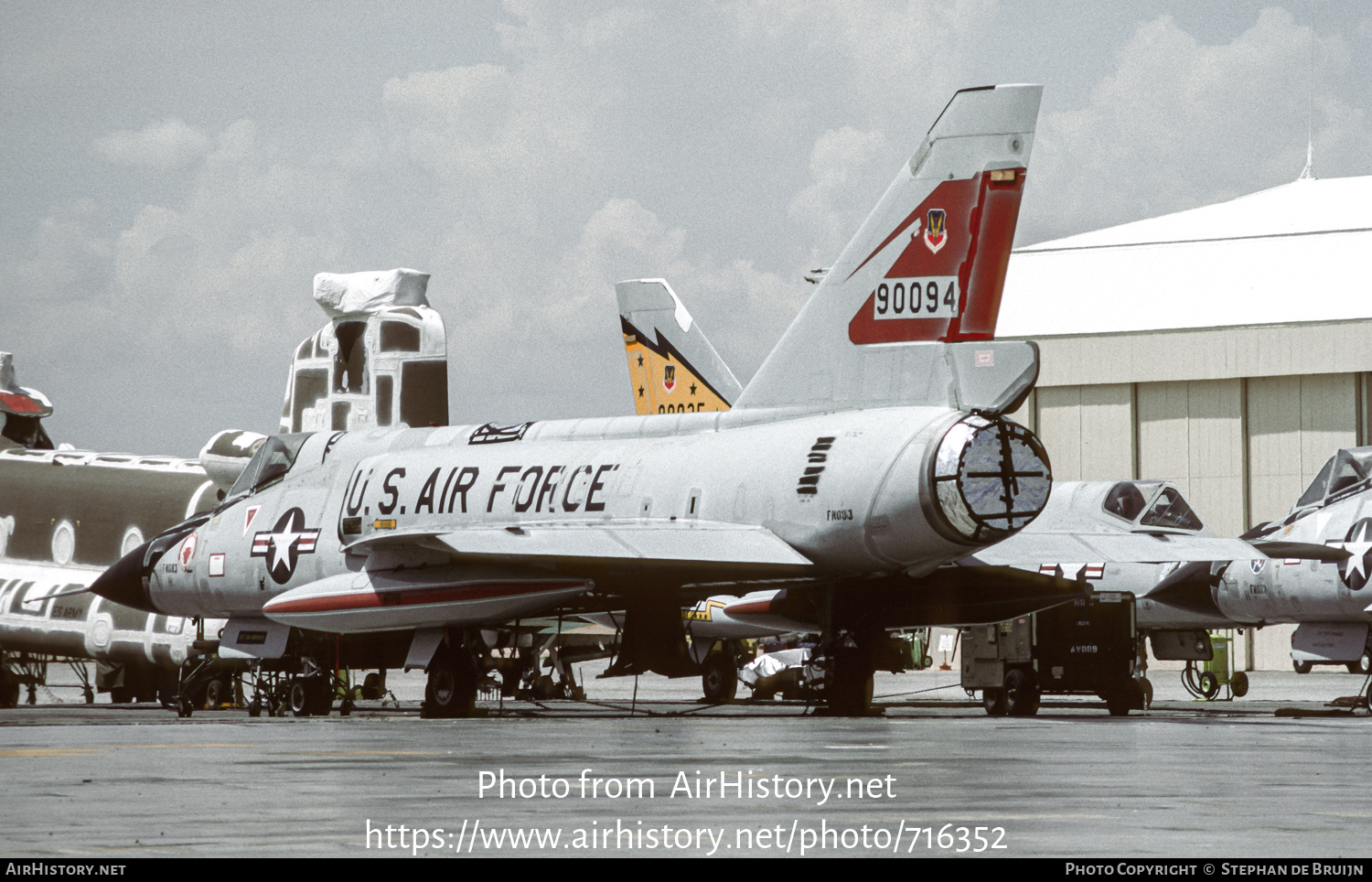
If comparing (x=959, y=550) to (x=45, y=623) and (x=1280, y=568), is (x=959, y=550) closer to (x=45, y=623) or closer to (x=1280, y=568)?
(x=1280, y=568)

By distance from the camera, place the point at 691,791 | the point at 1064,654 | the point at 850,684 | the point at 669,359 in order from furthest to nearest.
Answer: the point at 669,359 < the point at 1064,654 < the point at 850,684 < the point at 691,791

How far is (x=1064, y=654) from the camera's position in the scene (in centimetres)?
2102

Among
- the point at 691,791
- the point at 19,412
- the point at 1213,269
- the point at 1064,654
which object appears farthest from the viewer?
the point at 1213,269

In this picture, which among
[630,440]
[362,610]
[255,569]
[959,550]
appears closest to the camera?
[959,550]

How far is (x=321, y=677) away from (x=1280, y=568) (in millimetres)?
11819

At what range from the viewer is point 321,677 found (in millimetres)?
21672

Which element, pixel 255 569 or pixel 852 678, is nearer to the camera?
pixel 852 678

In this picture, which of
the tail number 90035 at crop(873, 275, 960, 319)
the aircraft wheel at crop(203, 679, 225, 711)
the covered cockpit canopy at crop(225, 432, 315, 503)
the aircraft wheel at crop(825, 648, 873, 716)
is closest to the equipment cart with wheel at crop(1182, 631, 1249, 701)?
the aircraft wheel at crop(825, 648, 873, 716)

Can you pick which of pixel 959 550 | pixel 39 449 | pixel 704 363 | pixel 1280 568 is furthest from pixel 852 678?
pixel 39 449

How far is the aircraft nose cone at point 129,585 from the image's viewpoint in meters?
23.5

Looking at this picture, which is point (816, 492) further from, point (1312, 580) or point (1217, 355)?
point (1217, 355)

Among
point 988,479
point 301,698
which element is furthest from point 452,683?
point 988,479

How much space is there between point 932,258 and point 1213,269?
3507cm
